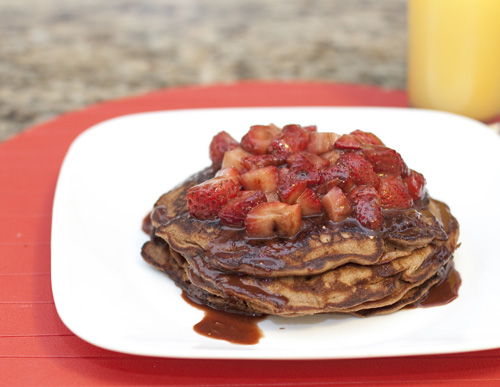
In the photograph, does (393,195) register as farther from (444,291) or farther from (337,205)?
(444,291)

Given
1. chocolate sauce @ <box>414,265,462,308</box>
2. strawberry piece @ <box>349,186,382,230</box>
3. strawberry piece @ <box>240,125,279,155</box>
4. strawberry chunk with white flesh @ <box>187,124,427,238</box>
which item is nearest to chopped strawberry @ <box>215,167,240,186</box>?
strawberry chunk with white flesh @ <box>187,124,427,238</box>

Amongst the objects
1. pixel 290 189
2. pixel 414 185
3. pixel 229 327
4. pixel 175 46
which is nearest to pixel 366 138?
pixel 414 185

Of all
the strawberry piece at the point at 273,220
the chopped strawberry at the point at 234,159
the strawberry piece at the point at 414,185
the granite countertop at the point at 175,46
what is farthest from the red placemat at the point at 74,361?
the granite countertop at the point at 175,46

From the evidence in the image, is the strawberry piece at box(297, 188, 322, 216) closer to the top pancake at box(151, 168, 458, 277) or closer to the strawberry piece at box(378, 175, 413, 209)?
the top pancake at box(151, 168, 458, 277)

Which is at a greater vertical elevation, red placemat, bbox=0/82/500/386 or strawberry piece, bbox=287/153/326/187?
strawberry piece, bbox=287/153/326/187

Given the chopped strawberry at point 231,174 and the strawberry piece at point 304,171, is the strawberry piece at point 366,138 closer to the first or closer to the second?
the strawberry piece at point 304,171

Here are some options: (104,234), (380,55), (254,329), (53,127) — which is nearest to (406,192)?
(254,329)
